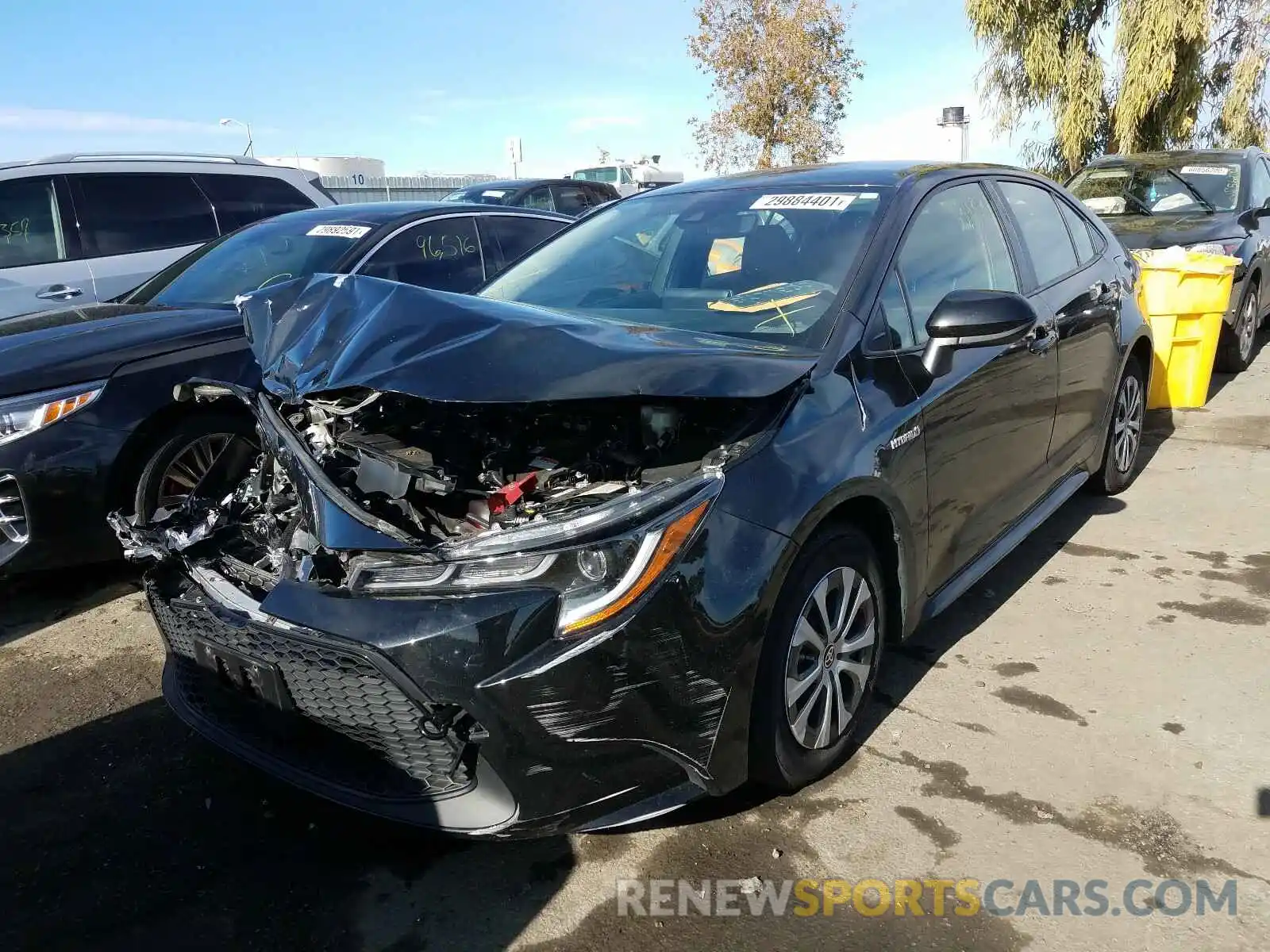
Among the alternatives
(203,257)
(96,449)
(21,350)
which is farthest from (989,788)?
(203,257)

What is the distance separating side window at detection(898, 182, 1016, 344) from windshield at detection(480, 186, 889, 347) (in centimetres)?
19

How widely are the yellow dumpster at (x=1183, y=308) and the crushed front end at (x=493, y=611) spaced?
5100 millimetres

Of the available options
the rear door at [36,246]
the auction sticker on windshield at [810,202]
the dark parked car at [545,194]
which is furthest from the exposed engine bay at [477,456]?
the dark parked car at [545,194]

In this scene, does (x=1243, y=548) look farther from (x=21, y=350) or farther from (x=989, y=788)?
(x=21, y=350)

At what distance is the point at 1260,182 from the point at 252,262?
8.40m

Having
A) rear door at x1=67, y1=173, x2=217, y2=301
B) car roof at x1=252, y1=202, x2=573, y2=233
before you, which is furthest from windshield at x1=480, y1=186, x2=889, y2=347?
rear door at x1=67, y1=173, x2=217, y2=301

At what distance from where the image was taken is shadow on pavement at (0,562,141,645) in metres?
4.12

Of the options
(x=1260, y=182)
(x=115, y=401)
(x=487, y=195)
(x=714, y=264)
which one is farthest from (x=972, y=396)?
(x=487, y=195)

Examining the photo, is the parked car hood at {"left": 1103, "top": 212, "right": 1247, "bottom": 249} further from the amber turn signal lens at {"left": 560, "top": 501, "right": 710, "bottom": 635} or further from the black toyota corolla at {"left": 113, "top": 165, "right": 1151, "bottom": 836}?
the amber turn signal lens at {"left": 560, "top": 501, "right": 710, "bottom": 635}

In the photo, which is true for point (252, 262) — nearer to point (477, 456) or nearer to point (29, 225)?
point (29, 225)

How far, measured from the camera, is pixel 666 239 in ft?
11.7

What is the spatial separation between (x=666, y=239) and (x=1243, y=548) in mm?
3069

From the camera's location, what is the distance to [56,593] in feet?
14.4

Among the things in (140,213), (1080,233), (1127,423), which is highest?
(140,213)
